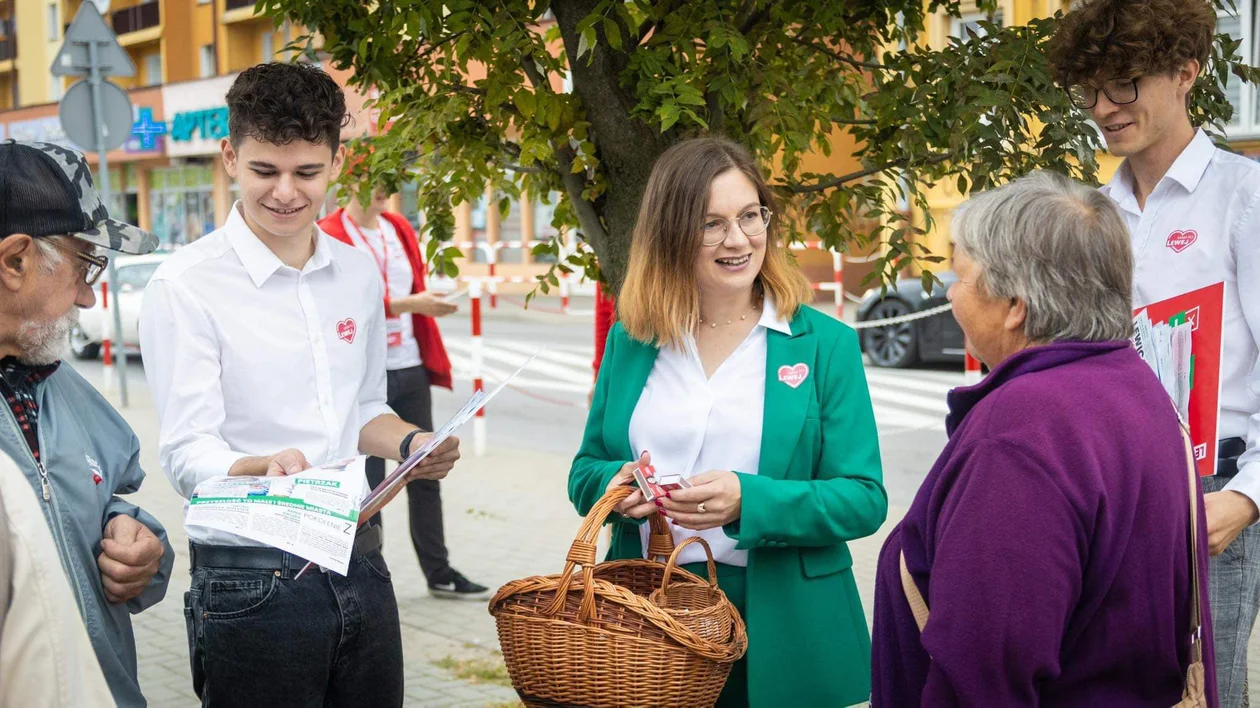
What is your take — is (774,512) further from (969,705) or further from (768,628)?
(969,705)

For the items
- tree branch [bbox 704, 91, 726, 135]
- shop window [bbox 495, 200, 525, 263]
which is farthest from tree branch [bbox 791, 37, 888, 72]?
shop window [bbox 495, 200, 525, 263]

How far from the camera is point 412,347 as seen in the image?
6043 mm

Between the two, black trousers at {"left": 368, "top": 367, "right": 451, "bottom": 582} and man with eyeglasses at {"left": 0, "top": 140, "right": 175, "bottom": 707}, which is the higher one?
man with eyeglasses at {"left": 0, "top": 140, "right": 175, "bottom": 707}

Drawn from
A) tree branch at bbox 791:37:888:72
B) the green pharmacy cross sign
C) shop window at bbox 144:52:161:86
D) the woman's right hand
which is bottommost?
the woman's right hand

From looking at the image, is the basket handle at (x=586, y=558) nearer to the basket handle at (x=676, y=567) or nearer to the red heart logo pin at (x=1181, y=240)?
the basket handle at (x=676, y=567)

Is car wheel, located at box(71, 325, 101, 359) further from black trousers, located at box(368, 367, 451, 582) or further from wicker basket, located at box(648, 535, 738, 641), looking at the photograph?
wicker basket, located at box(648, 535, 738, 641)

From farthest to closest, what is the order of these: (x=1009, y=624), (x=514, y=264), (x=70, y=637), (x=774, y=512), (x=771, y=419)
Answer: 1. (x=514, y=264)
2. (x=771, y=419)
3. (x=774, y=512)
4. (x=1009, y=624)
5. (x=70, y=637)

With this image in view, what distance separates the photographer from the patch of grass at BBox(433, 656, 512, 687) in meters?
5.17

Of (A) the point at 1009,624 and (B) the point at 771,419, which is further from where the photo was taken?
(B) the point at 771,419

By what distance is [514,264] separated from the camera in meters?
30.9

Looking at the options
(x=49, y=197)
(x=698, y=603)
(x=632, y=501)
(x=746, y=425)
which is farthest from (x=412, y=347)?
(x=49, y=197)

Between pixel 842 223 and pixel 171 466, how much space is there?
7.58 feet

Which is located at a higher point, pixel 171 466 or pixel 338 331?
pixel 338 331

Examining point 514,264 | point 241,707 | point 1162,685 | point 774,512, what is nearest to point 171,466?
point 241,707
